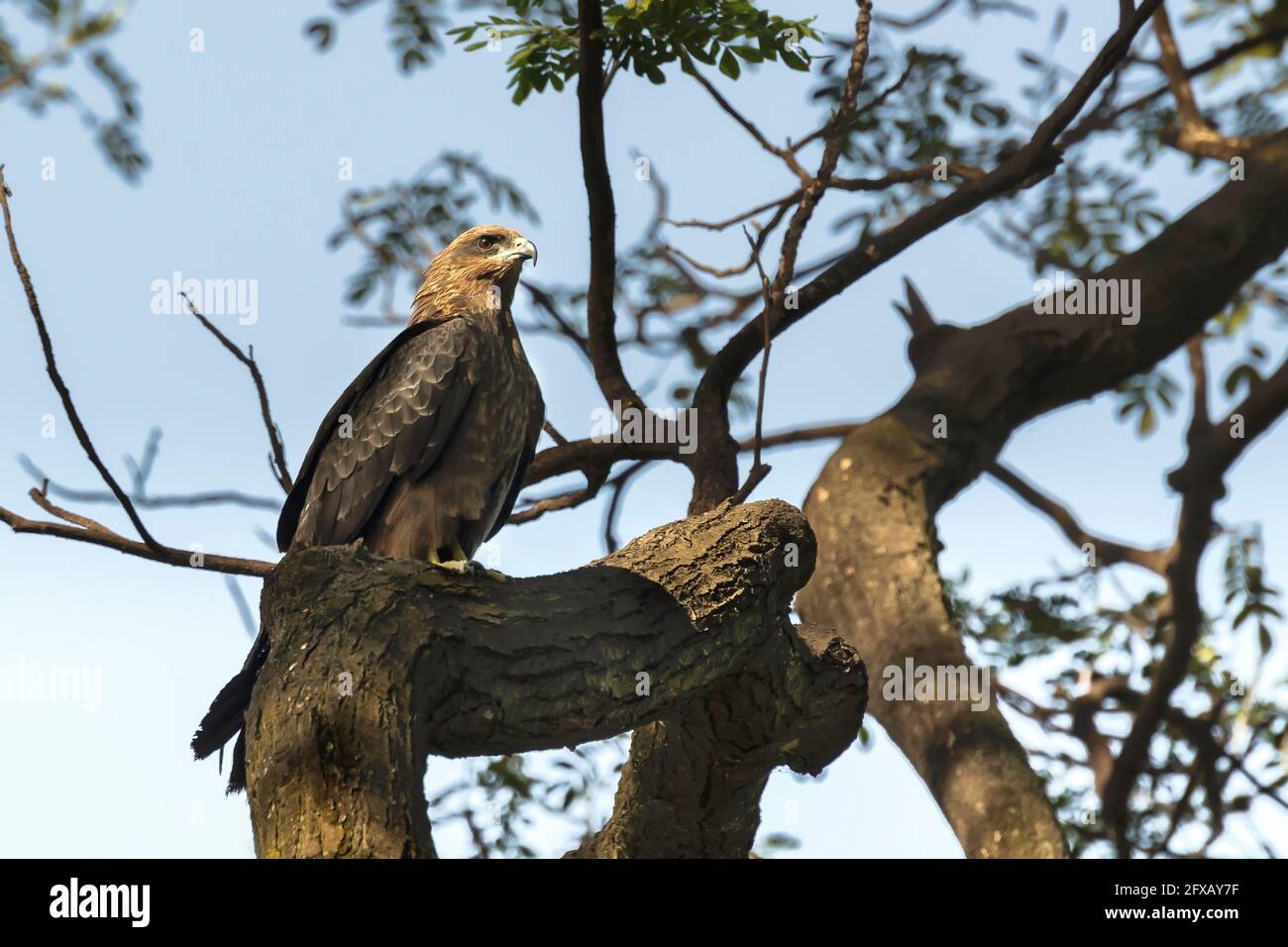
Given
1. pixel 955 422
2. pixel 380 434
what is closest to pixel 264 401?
pixel 380 434

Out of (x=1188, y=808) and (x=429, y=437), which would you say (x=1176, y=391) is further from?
(x=429, y=437)

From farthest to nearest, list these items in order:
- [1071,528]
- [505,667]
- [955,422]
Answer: [1071,528]
[955,422]
[505,667]

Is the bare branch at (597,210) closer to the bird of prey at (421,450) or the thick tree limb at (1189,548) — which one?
the bird of prey at (421,450)

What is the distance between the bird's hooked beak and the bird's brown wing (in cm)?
95

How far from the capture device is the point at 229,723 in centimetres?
437

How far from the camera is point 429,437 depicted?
5.36 meters

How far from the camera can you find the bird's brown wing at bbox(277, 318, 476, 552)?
534 cm

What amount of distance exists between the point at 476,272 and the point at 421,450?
1.39 metres

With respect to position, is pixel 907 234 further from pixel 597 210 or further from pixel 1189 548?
pixel 1189 548

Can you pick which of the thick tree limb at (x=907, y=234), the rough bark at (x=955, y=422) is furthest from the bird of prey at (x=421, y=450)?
the rough bark at (x=955, y=422)

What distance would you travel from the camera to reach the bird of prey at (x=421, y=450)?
17.5 feet

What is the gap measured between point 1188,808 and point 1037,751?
3.06 ft
